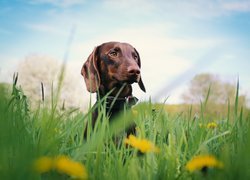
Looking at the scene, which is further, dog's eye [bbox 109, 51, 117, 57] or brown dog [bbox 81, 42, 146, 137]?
dog's eye [bbox 109, 51, 117, 57]

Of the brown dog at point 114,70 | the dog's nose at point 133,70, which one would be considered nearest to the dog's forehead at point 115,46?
the brown dog at point 114,70

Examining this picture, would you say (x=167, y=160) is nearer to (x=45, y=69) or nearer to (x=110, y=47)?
(x=110, y=47)

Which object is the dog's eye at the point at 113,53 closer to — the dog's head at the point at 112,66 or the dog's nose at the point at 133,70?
the dog's head at the point at 112,66

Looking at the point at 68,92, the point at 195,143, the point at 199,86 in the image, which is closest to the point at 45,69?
the point at 68,92

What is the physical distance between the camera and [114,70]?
12.1 ft

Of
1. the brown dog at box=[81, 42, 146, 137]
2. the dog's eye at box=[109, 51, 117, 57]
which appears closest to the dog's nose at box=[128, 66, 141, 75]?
the brown dog at box=[81, 42, 146, 137]

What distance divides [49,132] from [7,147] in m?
0.15

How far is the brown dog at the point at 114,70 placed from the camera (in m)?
3.56

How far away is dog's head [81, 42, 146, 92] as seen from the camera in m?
3.58

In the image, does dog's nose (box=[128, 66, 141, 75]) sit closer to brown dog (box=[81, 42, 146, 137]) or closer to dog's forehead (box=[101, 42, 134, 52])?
brown dog (box=[81, 42, 146, 137])

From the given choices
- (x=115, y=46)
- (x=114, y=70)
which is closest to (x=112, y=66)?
(x=114, y=70)

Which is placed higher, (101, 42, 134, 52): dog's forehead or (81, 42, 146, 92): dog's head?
(101, 42, 134, 52): dog's forehead

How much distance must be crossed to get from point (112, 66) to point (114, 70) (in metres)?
0.08

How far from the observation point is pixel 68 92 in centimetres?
1273
